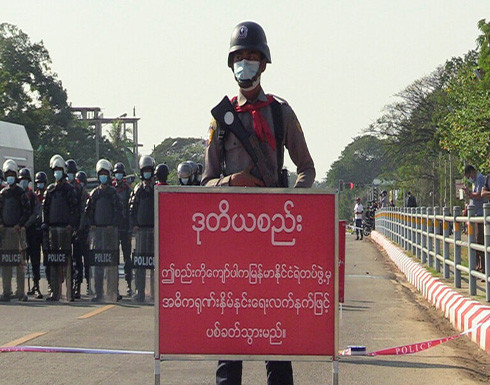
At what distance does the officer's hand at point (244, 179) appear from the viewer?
631 centimetres

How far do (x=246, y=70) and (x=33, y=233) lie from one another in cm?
1293

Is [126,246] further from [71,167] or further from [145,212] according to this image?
[71,167]

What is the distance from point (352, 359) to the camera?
10164 mm

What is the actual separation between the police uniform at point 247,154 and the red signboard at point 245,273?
8.0 inches

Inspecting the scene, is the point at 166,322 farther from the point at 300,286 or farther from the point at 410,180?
the point at 410,180

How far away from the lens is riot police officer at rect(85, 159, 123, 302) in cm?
1695

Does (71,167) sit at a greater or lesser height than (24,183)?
greater

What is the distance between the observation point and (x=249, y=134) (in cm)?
627

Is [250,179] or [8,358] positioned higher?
[250,179]

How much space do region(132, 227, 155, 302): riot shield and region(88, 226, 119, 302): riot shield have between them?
16.8 inches

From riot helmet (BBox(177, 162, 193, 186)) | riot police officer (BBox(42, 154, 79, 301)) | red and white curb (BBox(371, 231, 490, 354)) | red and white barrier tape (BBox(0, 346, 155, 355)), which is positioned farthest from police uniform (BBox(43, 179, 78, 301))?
red and white barrier tape (BBox(0, 346, 155, 355))

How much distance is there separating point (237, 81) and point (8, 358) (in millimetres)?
4796

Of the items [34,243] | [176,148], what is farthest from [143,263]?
[176,148]

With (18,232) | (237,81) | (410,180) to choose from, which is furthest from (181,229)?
(410,180)
